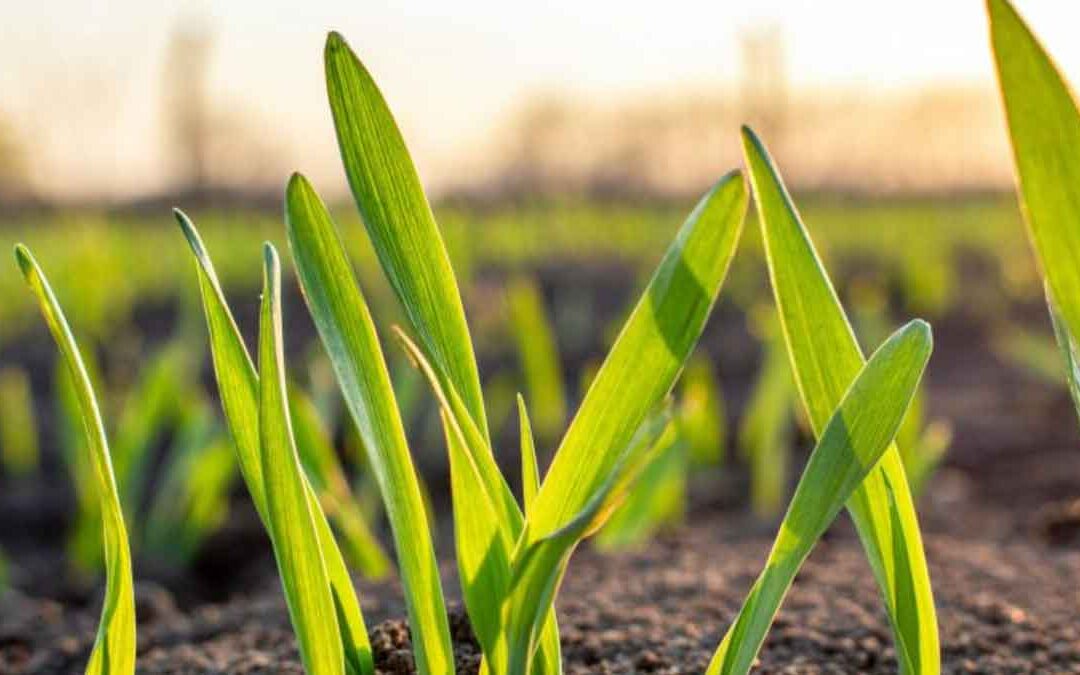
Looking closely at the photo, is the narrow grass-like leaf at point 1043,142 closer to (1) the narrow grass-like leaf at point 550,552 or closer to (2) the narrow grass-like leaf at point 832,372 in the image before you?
(2) the narrow grass-like leaf at point 832,372

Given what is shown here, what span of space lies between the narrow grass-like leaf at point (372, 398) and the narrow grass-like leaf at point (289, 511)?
46mm

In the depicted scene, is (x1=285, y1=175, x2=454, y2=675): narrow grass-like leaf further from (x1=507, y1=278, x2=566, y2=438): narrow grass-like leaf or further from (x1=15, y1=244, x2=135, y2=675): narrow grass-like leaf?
(x1=507, y1=278, x2=566, y2=438): narrow grass-like leaf

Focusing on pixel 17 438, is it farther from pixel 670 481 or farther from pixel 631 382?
pixel 631 382

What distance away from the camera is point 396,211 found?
76 cm

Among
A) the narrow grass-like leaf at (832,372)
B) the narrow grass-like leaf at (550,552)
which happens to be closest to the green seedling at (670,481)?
the narrow grass-like leaf at (832,372)

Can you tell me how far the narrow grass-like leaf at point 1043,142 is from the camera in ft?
2.11

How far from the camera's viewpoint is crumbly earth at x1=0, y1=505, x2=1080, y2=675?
107 centimetres

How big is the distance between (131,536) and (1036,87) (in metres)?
2.24

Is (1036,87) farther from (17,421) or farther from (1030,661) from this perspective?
(17,421)

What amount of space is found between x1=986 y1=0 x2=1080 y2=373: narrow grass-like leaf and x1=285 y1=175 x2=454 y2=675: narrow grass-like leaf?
363mm

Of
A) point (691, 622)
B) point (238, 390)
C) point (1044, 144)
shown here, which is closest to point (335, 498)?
point (691, 622)

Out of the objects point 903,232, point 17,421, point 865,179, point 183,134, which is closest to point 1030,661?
point 17,421

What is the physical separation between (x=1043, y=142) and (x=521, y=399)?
30cm

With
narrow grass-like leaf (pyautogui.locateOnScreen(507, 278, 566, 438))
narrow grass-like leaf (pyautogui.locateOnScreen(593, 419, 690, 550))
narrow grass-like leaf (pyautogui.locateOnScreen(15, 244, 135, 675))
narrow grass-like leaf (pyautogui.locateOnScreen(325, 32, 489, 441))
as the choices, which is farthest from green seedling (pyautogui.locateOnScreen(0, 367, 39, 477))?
narrow grass-like leaf (pyautogui.locateOnScreen(325, 32, 489, 441))
